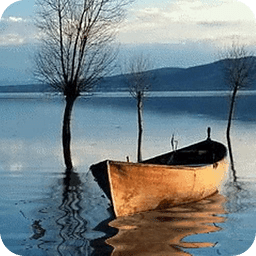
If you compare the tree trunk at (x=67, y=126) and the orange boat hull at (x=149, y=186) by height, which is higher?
the tree trunk at (x=67, y=126)

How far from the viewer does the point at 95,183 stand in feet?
23.8

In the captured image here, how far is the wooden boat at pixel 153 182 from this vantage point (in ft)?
23.2

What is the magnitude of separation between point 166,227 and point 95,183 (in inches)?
31.4

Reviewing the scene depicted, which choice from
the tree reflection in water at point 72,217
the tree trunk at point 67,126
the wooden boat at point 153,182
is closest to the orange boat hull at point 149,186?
the wooden boat at point 153,182

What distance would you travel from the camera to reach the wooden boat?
7082mm

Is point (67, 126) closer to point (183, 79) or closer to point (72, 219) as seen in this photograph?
point (72, 219)

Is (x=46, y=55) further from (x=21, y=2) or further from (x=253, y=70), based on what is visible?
(x=253, y=70)

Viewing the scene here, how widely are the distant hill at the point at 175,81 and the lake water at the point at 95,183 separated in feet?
0.33

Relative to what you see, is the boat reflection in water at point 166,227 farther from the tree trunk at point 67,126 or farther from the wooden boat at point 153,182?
the tree trunk at point 67,126

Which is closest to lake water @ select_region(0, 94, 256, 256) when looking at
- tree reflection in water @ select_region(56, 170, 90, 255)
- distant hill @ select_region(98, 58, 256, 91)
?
tree reflection in water @ select_region(56, 170, 90, 255)

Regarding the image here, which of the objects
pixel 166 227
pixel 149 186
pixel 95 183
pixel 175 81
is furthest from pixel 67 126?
pixel 166 227

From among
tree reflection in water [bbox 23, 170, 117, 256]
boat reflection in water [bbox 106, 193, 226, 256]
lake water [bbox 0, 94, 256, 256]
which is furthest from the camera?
lake water [bbox 0, 94, 256, 256]

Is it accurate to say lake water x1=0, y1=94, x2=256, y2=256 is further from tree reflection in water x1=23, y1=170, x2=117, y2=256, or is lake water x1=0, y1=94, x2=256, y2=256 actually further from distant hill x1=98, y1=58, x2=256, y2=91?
distant hill x1=98, y1=58, x2=256, y2=91

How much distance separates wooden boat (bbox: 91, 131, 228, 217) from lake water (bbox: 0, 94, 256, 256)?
0.09m
